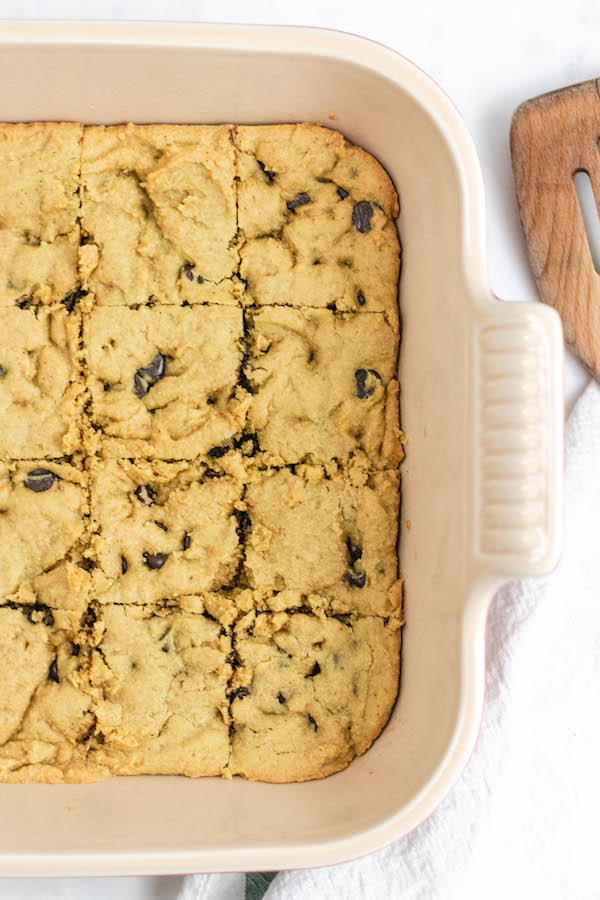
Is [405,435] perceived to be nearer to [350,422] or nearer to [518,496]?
[350,422]

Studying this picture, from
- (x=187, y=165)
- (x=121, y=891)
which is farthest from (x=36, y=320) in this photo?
(x=121, y=891)

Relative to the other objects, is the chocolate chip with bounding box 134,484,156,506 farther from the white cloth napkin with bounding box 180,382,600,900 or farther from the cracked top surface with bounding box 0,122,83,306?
the white cloth napkin with bounding box 180,382,600,900

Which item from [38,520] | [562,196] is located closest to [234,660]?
[38,520]

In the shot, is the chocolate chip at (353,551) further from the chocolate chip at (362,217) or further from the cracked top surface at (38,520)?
the chocolate chip at (362,217)

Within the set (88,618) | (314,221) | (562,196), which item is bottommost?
(88,618)

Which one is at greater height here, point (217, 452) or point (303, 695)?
point (217, 452)

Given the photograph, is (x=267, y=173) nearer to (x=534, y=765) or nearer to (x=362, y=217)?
(x=362, y=217)

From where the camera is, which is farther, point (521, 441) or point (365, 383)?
point (365, 383)

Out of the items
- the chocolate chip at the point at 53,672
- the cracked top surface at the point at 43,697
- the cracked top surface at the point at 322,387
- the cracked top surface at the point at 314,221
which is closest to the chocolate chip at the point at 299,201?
the cracked top surface at the point at 314,221
